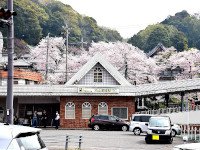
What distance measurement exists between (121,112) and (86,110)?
322 cm

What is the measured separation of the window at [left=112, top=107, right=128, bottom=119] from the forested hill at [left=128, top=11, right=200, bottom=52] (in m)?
57.2

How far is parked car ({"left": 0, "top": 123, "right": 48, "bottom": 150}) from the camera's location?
8.23m

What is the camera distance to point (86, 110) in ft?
143

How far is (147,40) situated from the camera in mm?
107438

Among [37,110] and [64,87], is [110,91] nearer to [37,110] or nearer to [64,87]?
[64,87]

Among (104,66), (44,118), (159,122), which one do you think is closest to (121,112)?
(104,66)

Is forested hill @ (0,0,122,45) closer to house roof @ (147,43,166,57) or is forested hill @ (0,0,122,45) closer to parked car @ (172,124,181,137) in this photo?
house roof @ (147,43,166,57)

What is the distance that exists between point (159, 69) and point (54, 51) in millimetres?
17296

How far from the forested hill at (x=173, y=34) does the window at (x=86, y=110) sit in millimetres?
57952

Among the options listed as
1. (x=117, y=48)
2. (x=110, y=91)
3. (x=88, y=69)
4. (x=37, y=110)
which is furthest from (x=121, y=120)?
(x=117, y=48)

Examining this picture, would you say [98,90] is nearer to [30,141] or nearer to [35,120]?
[35,120]

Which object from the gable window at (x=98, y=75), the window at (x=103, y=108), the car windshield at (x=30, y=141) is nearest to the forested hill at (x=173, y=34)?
the gable window at (x=98, y=75)

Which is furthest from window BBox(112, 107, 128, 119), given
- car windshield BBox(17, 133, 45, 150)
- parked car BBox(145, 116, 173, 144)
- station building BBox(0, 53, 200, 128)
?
car windshield BBox(17, 133, 45, 150)

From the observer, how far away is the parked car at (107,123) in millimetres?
39562
